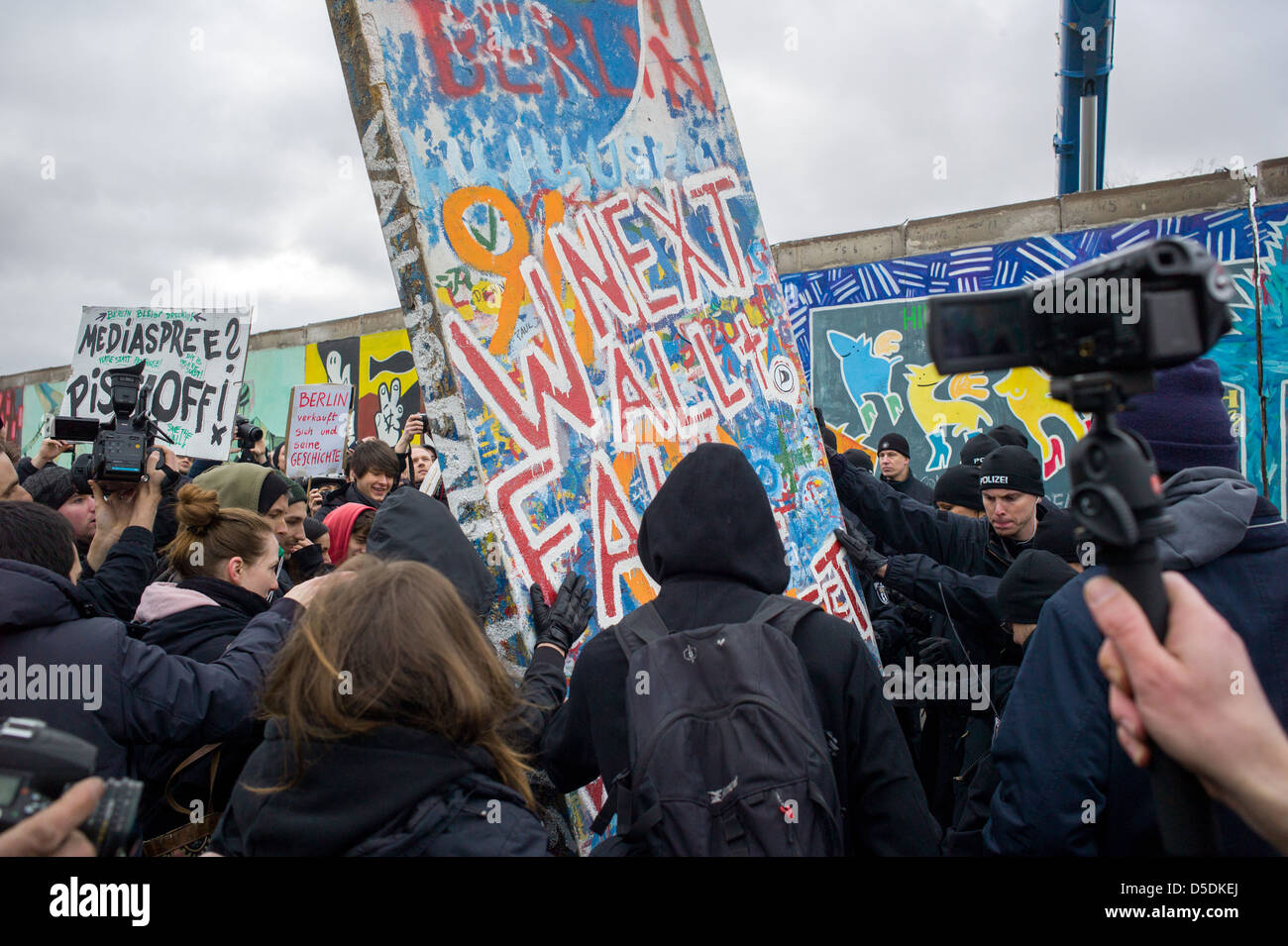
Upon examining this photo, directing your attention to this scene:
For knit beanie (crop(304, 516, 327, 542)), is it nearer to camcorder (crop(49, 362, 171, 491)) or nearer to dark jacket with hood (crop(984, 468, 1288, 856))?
camcorder (crop(49, 362, 171, 491))

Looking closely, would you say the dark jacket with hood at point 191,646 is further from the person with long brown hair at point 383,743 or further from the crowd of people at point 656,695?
the person with long brown hair at point 383,743

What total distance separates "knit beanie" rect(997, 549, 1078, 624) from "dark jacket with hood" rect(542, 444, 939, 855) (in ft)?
3.13

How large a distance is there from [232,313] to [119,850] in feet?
17.9

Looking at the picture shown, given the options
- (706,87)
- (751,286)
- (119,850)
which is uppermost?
(706,87)

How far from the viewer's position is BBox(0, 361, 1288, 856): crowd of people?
1.41 meters

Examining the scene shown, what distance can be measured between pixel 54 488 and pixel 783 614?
131 inches

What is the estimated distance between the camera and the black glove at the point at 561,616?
233 centimetres

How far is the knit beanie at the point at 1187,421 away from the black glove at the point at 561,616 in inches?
56.0

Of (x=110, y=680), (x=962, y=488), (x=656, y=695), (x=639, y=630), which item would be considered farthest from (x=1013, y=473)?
(x=110, y=680)

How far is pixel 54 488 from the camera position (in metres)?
3.70

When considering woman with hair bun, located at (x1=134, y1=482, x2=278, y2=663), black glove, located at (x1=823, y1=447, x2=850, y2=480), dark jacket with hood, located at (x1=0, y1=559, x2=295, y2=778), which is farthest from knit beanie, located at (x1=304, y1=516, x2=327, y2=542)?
black glove, located at (x1=823, y1=447, x2=850, y2=480)

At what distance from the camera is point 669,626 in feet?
6.27
